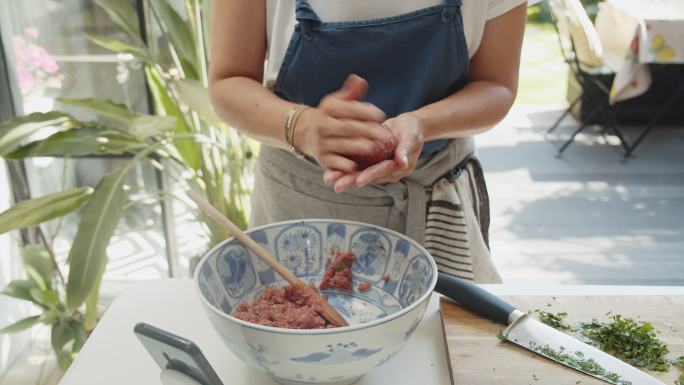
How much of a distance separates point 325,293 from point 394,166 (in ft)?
0.67

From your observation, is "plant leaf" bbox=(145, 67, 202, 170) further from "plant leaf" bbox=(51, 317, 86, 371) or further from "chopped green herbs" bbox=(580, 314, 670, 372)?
"chopped green herbs" bbox=(580, 314, 670, 372)

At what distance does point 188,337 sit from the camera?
2.67 ft

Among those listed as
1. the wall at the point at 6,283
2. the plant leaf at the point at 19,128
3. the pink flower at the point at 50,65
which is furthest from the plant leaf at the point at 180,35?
the wall at the point at 6,283

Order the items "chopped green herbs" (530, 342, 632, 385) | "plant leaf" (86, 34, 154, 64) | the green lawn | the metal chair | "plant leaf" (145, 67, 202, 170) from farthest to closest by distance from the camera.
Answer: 1. the green lawn
2. the metal chair
3. "plant leaf" (145, 67, 202, 170)
4. "plant leaf" (86, 34, 154, 64)
5. "chopped green herbs" (530, 342, 632, 385)

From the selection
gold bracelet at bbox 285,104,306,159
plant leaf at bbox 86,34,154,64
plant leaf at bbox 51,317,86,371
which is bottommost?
plant leaf at bbox 51,317,86,371

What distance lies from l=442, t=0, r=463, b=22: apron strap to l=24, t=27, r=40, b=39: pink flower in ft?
5.00

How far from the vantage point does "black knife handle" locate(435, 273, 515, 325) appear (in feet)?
2.62

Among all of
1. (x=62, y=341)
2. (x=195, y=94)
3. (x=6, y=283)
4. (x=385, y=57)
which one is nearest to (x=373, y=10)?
(x=385, y=57)

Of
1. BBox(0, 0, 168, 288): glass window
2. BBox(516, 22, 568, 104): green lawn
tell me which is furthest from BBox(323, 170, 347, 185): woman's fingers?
BBox(516, 22, 568, 104): green lawn

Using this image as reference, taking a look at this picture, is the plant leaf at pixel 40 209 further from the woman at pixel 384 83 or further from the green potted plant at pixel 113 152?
the woman at pixel 384 83

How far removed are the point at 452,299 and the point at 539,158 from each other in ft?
9.49

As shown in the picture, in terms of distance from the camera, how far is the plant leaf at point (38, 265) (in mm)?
1908

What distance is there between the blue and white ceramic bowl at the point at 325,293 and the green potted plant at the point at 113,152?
0.73 meters

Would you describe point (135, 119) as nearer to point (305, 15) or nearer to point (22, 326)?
point (22, 326)
